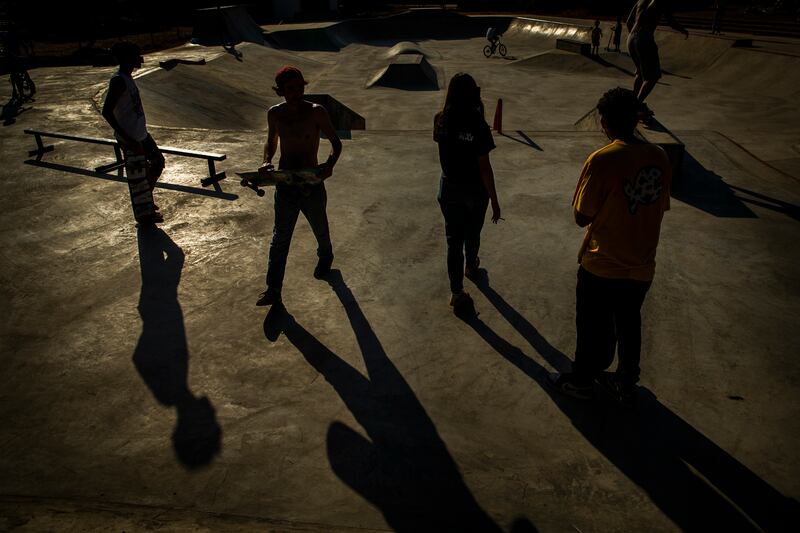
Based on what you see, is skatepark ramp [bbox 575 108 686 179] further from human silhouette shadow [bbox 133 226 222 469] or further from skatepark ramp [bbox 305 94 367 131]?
skatepark ramp [bbox 305 94 367 131]

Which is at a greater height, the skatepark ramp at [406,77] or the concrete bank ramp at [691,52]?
the concrete bank ramp at [691,52]

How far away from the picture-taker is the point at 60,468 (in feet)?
9.98

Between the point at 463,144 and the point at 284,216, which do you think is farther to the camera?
the point at 284,216

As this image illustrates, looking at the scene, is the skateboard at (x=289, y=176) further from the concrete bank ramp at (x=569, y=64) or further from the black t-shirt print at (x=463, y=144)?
the concrete bank ramp at (x=569, y=64)

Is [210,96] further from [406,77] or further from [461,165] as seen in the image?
[461,165]

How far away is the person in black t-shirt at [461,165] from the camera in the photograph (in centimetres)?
398

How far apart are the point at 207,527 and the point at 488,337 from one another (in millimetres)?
2470

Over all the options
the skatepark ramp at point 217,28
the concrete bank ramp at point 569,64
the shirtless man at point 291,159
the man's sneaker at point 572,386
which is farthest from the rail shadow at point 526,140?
the skatepark ramp at point 217,28

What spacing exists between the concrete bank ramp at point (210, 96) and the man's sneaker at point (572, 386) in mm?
9993

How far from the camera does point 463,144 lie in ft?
13.3

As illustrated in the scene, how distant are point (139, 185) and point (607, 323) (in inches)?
206

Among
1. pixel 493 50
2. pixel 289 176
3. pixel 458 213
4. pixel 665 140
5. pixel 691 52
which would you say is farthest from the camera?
pixel 493 50

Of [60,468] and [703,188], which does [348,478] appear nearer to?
[60,468]

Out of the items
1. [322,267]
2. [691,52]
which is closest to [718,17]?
[691,52]
